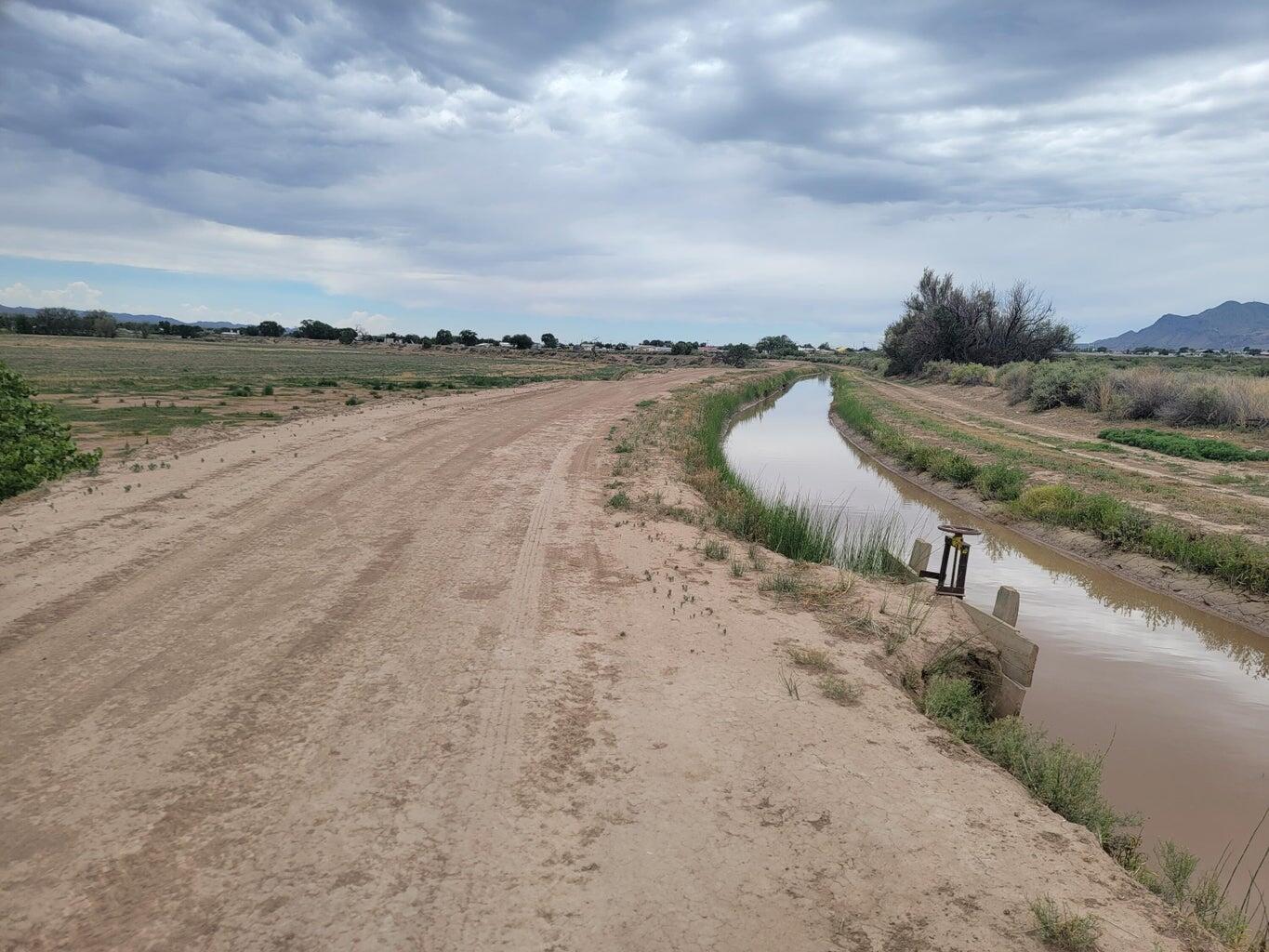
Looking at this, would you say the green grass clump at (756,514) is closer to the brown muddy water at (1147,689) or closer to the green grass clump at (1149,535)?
the brown muddy water at (1147,689)

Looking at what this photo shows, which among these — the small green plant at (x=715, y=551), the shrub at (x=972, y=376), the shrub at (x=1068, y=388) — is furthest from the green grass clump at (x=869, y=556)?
the shrub at (x=972, y=376)

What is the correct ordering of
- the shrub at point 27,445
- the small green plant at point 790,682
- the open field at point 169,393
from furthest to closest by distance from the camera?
the open field at point 169,393
the shrub at point 27,445
the small green plant at point 790,682

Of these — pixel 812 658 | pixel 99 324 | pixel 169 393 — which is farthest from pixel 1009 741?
pixel 99 324

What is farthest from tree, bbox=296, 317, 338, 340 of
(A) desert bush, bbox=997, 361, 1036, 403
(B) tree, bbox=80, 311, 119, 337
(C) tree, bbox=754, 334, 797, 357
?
(A) desert bush, bbox=997, 361, 1036, 403

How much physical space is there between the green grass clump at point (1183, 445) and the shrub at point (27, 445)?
24.0m

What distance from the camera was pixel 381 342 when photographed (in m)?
128

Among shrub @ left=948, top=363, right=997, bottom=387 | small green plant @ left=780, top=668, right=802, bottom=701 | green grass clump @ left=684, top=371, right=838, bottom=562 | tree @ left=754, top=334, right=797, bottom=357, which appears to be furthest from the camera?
tree @ left=754, top=334, right=797, bottom=357

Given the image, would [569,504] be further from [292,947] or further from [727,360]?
[727,360]

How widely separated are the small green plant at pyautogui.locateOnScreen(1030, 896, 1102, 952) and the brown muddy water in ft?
8.09

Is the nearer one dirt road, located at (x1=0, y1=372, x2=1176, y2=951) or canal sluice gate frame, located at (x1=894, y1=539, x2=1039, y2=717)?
dirt road, located at (x1=0, y1=372, x2=1176, y2=951)

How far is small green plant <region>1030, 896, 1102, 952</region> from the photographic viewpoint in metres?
3.00

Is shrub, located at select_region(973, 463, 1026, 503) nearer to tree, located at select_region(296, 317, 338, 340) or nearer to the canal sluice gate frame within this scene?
the canal sluice gate frame

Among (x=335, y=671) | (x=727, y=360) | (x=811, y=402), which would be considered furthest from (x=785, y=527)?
(x=727, y=360)

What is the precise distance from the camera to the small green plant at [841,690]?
16.8 feet
